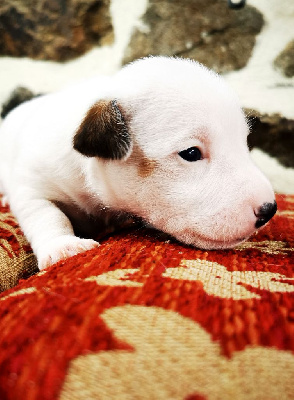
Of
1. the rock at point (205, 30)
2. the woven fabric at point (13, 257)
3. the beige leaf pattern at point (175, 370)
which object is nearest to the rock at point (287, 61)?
the rock at point (205, 30)

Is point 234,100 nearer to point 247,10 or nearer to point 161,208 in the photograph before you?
point 161,208

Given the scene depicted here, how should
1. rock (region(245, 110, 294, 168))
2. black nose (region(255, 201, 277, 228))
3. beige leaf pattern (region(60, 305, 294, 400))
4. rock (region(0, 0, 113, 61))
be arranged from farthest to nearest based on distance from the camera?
rock (region(0, 0, 113, 61)) → rock (region(245, 110, 294, 168)) → black nose (region(255, 201, 277, 228)) → beige leaf pattern (region(60, 305, 294, 400))

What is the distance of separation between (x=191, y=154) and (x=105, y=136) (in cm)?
22

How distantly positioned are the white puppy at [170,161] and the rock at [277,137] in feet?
3.51

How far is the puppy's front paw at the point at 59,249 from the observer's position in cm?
94

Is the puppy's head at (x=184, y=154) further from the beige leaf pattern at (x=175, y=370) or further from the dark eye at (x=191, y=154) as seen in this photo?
the beige leaf pattern at (x=175, y=370)

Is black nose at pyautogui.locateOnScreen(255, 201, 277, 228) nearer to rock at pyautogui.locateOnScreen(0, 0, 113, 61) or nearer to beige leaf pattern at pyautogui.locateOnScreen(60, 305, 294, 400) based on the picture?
beige leaf pattern at pyautogui.locateOnScreen(60, 305, 294, 400)

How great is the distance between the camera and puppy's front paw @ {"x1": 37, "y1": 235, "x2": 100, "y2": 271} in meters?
0.94

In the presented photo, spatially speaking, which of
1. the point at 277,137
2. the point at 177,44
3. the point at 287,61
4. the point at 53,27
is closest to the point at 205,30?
the point at 177,44

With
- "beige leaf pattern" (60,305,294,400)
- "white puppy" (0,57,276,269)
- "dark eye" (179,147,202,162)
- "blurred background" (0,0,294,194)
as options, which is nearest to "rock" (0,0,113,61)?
"blurred background" (0,0,294,194)

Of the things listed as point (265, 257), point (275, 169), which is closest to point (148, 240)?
point (265, 257)

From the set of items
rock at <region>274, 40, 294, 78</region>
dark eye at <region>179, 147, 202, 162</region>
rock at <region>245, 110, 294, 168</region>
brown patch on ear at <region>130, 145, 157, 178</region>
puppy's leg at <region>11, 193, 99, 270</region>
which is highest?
rock at <region>274, 40, 294, 78</region>

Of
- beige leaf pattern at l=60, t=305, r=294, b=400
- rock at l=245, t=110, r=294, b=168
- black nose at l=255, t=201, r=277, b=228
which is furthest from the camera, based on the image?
rock at l=245, t=110, r=294, b=168

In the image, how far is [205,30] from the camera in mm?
2137
